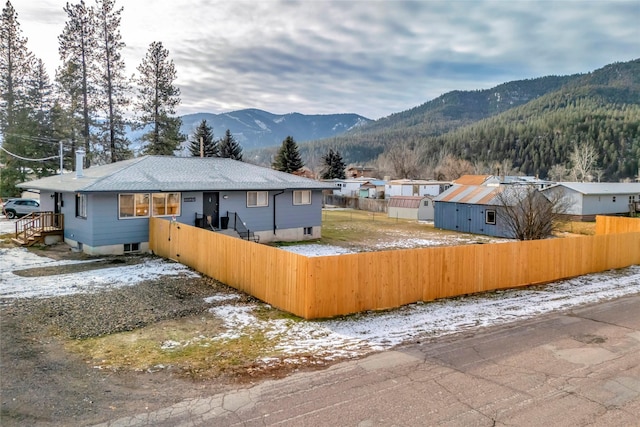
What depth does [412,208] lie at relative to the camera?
142 feet

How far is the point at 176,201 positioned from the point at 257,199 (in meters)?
4.18

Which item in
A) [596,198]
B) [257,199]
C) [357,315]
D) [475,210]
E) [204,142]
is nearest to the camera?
[357,315]

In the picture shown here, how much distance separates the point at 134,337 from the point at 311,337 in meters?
3.56

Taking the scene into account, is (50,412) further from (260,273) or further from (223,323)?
(260,273)

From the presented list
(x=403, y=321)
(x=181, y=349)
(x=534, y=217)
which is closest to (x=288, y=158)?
(x=534, y=217)

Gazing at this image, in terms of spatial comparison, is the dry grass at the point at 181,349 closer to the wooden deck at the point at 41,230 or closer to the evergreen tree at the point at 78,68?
the wooden deck at the point at 41,230

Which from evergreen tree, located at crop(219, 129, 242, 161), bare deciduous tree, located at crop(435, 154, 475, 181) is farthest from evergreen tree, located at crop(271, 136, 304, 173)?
bare deciduous tree, located at crop(435, 154, 475, 181)

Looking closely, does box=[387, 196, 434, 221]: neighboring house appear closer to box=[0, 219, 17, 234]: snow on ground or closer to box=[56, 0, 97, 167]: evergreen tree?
box=[56, 0, 97, 167]: evergreen tree

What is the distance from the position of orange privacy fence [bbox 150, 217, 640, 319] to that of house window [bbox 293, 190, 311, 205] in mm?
8417

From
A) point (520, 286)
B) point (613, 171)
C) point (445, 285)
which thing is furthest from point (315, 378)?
point (613, 171)

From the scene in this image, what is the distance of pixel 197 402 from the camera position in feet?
19.8

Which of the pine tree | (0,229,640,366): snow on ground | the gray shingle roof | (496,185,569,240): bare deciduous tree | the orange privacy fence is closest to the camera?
(0,229,640,366): snow on ground

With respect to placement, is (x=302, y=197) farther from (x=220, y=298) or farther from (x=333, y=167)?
(x=333, y=167)

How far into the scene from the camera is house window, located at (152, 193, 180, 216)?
757 inches
